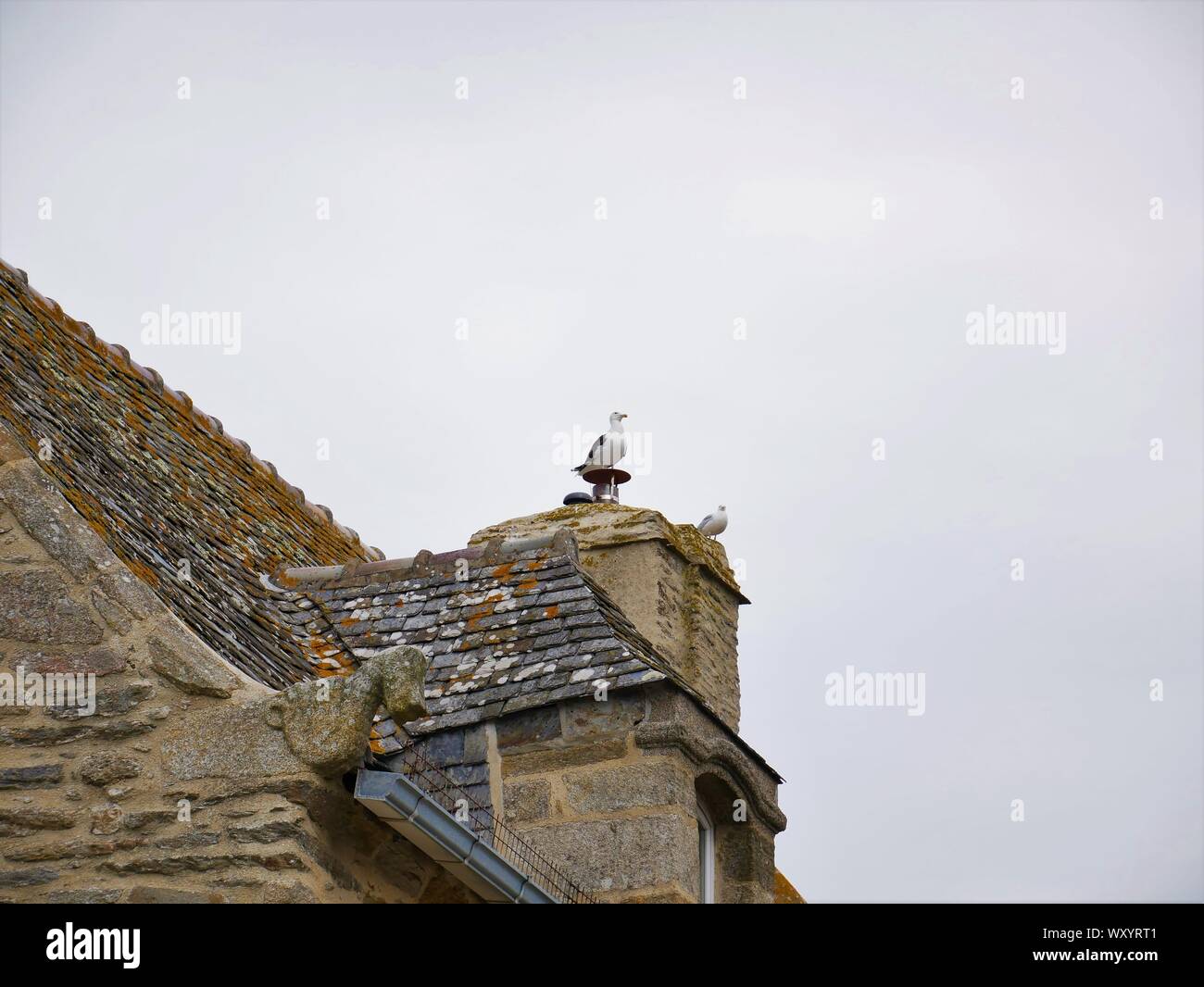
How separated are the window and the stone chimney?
1.97 metres

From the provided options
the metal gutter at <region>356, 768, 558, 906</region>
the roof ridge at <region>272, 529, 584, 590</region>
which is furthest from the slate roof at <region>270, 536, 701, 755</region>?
the metal gutter at <region>356, 768, 558, 906</region>

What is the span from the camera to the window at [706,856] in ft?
26.9

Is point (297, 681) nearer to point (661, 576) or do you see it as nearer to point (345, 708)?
point (345, 708)

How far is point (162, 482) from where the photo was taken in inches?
332

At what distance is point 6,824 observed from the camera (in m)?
5.97

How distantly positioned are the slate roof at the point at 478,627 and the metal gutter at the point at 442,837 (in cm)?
117

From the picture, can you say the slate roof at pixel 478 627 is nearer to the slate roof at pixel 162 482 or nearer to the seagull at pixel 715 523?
the slate roof at pixel 162 482

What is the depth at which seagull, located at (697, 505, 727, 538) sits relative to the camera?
1247cm

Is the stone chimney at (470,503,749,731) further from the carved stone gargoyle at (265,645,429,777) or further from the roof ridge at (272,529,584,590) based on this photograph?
the carved stone gargoyle at (265,645,429,777)

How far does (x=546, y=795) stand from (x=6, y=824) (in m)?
2.38

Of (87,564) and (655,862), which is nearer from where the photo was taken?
(87,564)
